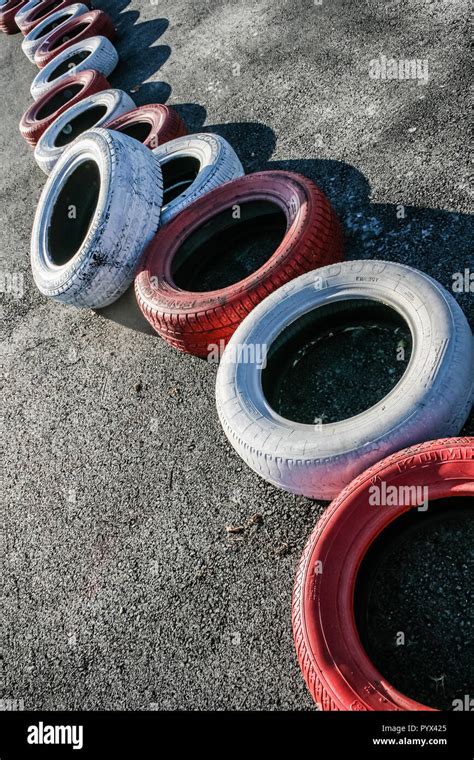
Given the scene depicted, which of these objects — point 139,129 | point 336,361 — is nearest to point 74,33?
point 139,129

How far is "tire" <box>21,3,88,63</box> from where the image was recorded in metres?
11.0

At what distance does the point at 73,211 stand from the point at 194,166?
1.28 metres

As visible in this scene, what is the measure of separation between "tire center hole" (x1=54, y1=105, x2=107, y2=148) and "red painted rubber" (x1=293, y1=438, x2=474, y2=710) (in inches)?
251

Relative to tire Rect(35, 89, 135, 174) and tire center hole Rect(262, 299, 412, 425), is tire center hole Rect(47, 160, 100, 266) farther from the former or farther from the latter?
tire center hole Rect(262, 299, 412, 425)

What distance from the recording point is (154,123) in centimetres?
675

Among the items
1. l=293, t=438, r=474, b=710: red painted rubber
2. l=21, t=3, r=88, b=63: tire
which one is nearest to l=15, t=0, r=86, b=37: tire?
l=21, t=3, r=88, b=63: tire

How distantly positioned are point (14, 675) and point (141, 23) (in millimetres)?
9981

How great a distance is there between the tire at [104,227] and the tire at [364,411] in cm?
165

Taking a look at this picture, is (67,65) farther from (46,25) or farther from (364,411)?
(364,411)

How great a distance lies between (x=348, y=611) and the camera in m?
3.00

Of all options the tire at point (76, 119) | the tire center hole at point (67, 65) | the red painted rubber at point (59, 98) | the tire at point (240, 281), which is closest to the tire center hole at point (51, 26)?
the tire center hole at point (67, 65)

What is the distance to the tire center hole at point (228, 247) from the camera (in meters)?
5.27

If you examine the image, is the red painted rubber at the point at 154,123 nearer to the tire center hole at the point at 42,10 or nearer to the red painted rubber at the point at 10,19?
the tire center hole at the point at 42,10
